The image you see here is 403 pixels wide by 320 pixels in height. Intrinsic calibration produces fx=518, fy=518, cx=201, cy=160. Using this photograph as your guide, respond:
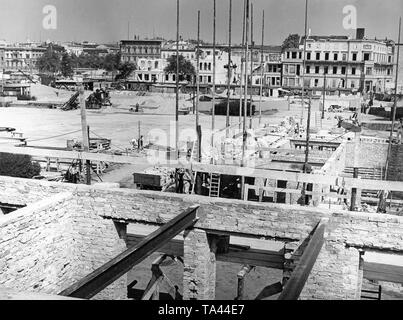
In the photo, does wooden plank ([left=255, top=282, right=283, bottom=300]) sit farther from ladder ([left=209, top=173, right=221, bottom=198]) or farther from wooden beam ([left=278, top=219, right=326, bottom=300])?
ladder ([left=209, top=173, right=221, bottom=198])

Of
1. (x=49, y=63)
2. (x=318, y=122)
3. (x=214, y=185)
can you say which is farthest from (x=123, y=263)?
(x=49, y=63)

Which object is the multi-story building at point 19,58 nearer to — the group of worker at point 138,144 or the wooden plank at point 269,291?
the group of worker at point 138,144

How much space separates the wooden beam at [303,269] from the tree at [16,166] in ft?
49.7

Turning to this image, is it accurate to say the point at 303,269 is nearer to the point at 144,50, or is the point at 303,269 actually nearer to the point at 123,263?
the point at 123,263

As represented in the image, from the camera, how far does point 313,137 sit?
29578mm

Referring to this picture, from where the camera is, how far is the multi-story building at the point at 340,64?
72.4 m

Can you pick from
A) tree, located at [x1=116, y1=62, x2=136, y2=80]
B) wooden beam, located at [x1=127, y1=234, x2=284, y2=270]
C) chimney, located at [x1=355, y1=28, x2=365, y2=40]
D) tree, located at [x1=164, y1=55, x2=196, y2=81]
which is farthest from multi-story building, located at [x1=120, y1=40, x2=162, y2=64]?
wooden beam, located at [x1=127, y1=234, x2=284, y2=270]

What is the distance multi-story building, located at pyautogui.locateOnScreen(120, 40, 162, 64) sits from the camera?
103 m

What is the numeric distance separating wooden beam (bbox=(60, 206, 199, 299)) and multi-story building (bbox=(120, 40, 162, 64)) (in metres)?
94.7

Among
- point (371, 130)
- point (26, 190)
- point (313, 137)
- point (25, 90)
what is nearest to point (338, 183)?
point (26, 190)

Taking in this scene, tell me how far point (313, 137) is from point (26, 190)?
20904mm

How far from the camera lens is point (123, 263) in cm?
726

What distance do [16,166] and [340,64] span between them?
60258mm
